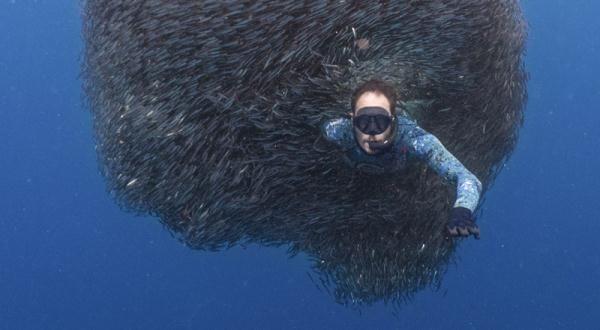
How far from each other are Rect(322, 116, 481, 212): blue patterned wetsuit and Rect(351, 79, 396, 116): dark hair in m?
0.23

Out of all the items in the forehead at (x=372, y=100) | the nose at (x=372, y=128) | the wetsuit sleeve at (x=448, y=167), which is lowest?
the nose at (x=372, y=128)

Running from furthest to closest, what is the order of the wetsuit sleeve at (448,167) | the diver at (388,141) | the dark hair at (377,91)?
1. the dark hair at (377,91)
2. the diver at (388,141)
3. the wetsuit sleeve at (448,167)

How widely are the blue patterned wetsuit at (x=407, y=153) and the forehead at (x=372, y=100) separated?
283 mm

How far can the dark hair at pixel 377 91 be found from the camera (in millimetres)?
4297

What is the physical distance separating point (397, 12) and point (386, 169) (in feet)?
4.11

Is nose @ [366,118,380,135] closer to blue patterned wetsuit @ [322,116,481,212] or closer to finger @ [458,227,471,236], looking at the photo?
blue patterned wetsuit @ [322,116,481,212]

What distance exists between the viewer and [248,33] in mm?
4309

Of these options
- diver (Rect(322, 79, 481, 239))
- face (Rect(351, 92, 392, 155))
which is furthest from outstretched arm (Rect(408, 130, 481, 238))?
face (Rect(351, 92, 392, 155))

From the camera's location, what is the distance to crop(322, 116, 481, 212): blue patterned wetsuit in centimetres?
420

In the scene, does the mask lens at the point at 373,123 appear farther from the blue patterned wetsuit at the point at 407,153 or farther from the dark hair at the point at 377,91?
the blue patterned wetsuit at the point at 407,153

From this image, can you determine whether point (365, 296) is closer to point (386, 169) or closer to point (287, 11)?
point (386, 169)

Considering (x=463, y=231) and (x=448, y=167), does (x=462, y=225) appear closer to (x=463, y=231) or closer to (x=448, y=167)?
(x=463, y=231)

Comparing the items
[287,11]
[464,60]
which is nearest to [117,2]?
[287,11]

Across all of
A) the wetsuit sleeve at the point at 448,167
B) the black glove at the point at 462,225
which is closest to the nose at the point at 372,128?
the wetsuit sleeve at the point at 448,167
